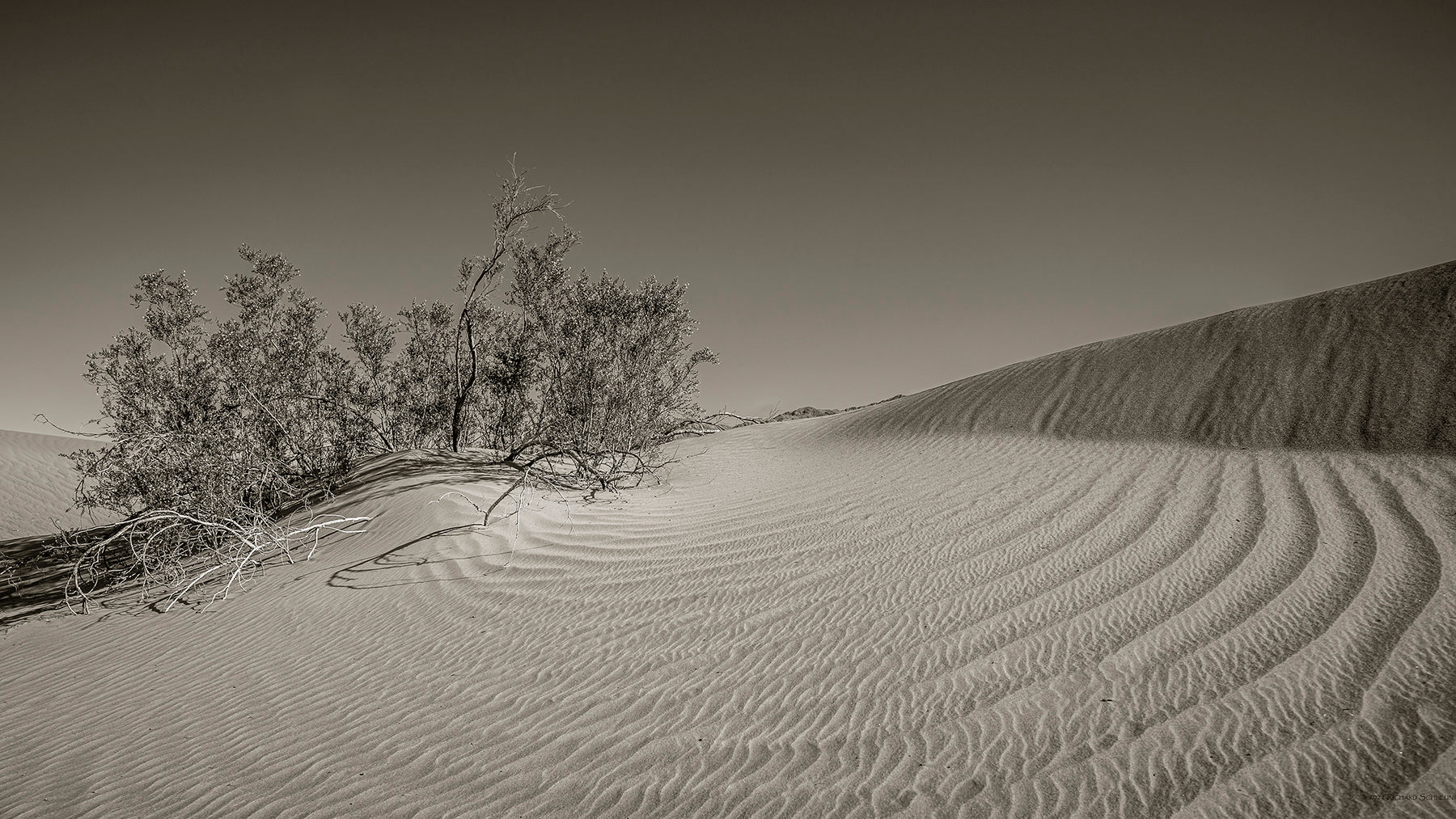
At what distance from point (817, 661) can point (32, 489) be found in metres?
17.4

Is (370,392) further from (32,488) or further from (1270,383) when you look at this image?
(1270,383)

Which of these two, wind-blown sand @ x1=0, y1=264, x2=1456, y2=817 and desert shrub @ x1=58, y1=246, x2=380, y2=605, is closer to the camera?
wind-blown sand @ x1=0, y1=264, x2=1456, y2=817

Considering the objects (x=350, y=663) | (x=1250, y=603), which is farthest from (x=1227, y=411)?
(x=350, y=663)

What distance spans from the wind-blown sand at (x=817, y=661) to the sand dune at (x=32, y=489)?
29.5 ft

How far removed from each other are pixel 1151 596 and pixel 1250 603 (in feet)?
1.36

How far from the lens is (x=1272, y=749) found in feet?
6.92

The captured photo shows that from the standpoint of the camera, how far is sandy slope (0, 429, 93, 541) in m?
11.4

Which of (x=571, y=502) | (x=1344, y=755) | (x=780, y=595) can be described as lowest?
(x=1344, y=755)

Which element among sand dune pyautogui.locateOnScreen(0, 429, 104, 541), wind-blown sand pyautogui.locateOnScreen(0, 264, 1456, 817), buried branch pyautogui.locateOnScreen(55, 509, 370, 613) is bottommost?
wind-blown sand pyautogui.locateOnScreen(0, 264, 1456, 817)

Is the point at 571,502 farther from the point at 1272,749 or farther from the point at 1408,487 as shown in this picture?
the point at 1408,487

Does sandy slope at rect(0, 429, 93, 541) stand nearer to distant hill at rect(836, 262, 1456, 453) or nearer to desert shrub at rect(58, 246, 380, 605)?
desert shrub at rect(58, 246, 380, 605)

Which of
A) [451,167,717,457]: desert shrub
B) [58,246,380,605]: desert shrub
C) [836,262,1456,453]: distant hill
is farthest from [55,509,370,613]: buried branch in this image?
[836,262,1456,453]: distant hill

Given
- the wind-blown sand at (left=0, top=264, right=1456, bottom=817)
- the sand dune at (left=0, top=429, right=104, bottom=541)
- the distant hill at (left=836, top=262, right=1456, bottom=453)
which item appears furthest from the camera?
the sand dune at (left=0, top=429, right=104, bottom=541)

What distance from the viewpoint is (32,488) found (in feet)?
42.6
